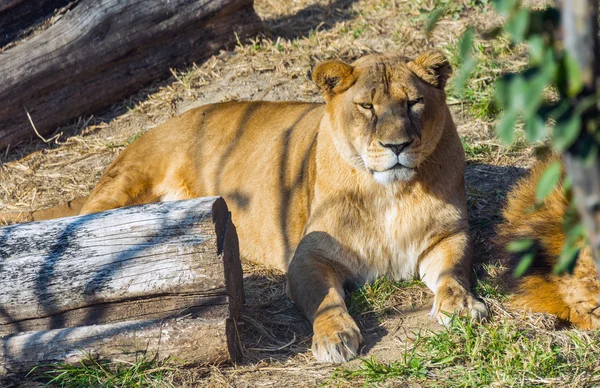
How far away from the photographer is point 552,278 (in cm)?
355

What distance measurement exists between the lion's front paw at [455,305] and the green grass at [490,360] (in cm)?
8

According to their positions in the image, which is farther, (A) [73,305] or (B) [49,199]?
(B) [49,199]

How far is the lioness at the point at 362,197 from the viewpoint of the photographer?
372 cm

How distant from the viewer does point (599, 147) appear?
132cm

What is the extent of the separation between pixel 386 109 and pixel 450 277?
32.6 inches

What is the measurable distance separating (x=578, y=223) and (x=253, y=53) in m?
5.43

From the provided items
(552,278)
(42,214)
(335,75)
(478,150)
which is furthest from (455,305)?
(42,214)

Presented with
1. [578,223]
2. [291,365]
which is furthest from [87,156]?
[578,223]

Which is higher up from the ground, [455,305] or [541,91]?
[541,91]

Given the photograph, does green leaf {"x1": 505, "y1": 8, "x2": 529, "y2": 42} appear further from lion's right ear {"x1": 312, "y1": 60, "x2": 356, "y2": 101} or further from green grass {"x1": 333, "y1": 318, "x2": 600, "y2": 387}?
lion's right ear {"x1": 312, "y1": 60, "x2": 356, "y2": 101}

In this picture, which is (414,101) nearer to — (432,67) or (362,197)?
(432,67)

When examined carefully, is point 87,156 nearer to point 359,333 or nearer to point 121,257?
point 121,257

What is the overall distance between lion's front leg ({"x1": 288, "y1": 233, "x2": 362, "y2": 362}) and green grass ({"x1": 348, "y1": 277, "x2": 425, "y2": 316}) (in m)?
0.10

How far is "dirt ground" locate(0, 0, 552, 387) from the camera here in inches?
172
